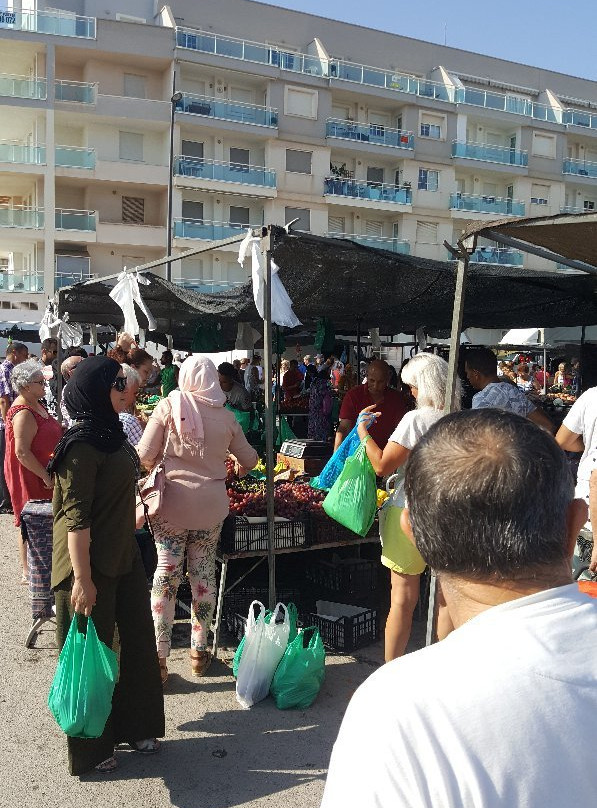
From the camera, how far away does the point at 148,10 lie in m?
35.9

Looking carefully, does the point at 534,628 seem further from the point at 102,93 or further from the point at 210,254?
the point at 102,93

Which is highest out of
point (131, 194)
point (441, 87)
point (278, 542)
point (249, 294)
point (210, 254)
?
point (441, 87)

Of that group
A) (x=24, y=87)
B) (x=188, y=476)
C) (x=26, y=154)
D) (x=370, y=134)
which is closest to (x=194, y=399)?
(x=188, y=476)

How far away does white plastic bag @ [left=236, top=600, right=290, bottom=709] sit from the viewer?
4230 mm

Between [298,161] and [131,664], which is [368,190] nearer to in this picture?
[298,161]

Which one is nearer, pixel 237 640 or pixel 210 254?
pixel 237 640

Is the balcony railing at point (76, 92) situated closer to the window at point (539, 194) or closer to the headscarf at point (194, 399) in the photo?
the window at point (539, 194)

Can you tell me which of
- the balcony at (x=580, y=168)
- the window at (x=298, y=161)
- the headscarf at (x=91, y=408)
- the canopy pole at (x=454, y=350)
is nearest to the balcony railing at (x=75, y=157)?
the window at (x=298, y=161)

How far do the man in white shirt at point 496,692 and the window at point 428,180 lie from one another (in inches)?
1583

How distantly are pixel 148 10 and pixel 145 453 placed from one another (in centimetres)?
3731

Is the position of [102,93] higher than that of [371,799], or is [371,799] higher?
[102,93]

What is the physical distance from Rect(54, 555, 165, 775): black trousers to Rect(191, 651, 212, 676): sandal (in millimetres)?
919

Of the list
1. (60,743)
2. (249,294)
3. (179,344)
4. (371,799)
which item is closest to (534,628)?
(371,799)

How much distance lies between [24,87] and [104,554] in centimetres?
3287
